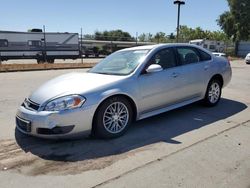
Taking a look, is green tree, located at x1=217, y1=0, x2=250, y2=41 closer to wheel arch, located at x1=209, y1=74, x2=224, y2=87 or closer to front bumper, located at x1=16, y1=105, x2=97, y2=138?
wheel arch, located at x1=209, y1=74, x2=224, y2=87

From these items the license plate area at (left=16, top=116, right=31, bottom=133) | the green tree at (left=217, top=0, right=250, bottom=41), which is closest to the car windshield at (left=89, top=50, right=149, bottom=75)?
the license plate area at (left=16, top=116, right=31, bottom=133)

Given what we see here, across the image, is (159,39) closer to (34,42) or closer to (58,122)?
(34,42)

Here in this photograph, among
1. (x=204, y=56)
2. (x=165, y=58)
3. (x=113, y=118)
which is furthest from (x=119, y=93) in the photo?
(x=204, y=56)

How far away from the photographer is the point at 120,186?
3.37 meters

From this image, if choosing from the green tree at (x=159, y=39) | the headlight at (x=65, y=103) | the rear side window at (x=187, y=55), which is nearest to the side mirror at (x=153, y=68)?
the rear side window at (x=187, y=55)

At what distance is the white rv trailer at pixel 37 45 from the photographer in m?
25.5

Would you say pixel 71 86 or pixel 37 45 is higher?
pixel 37 45

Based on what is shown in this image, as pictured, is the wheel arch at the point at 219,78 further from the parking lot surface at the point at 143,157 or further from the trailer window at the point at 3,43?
the trailer window at the point at 3,43

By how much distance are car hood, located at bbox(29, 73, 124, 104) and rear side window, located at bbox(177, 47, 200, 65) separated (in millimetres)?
1655

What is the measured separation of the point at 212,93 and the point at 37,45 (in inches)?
868

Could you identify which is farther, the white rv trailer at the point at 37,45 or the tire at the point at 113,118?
the white rv trailer at the point at 37,45

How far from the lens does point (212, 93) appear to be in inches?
273

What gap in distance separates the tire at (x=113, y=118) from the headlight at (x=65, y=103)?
36 cm

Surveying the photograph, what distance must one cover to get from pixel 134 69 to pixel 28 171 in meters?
2.45
